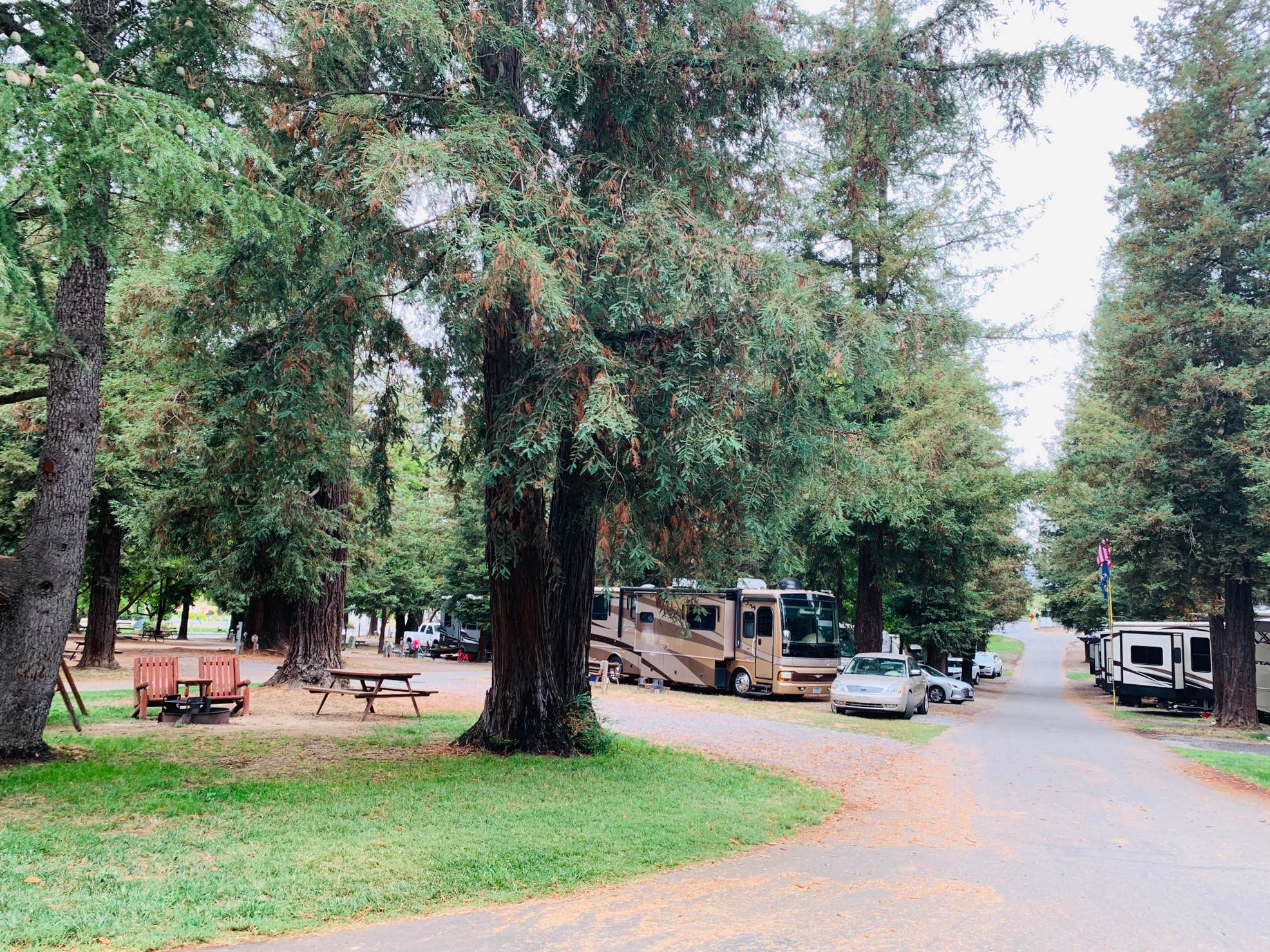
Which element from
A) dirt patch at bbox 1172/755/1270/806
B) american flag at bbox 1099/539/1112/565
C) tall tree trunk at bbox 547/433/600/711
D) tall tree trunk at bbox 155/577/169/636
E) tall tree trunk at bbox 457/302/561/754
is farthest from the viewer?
tall tree trunk at bbox 155/577/169/636

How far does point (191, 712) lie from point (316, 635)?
6277mm

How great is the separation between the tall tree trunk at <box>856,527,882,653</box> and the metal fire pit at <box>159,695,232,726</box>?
724 inches

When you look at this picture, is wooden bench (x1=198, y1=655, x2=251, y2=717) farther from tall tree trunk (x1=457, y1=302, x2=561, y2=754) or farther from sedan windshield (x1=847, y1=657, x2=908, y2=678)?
sedan windshield (x1=847, y1=657, x2=908, y2=678)

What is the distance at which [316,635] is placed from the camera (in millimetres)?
19453

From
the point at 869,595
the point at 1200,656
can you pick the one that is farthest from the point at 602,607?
the point at 1200,656

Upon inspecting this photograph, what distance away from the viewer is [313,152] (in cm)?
1009

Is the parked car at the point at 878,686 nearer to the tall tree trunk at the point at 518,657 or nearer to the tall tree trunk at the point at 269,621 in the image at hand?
the tall tree trunk at the point at 518,657

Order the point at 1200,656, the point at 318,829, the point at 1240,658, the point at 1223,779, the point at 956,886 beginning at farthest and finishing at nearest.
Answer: the point at 1200,656
the point at 1240,658
the point at 1223,779
the point at 318,829
the point at 956,886

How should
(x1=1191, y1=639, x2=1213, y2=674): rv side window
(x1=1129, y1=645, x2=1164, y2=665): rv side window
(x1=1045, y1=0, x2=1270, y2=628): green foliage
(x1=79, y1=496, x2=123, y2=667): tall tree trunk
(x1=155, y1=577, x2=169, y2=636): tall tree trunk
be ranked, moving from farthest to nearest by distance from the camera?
1. (x1=155, y1=577, x2=169, y2=636): tall tree trunk
2. (x1=1129, y1=645, x2=1164, y2=665): rv side window
3. (x1=1191, y1=639, x2=1213, y2=674): rv side window
4. (x1=79, y1=496, x2=123, y2=667): tall tree trunk
5. (x1=1045, y1=0, x2=1270, y2=628): green foliage

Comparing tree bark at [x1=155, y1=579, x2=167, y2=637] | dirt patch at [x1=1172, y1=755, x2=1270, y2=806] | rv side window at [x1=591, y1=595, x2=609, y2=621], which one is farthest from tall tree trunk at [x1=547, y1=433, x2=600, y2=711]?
tree bark at [x1=155, y1=579, x2=167, y2=637]

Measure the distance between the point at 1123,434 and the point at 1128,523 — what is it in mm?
3622

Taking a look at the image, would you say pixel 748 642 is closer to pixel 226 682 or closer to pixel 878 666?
pixel 878 666

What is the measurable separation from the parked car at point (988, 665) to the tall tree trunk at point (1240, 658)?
2909 centimetres

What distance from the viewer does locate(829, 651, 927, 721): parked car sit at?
68.6 ft
